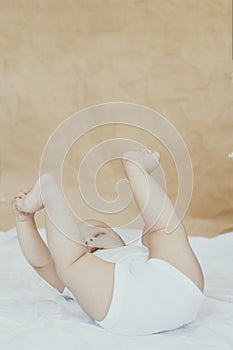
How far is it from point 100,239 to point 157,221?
22cm

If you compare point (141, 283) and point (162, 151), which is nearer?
point (141, 283)

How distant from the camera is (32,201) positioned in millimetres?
1535

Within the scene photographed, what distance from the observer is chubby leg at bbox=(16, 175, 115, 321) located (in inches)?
57.7

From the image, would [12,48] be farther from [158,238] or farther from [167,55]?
[158,238]

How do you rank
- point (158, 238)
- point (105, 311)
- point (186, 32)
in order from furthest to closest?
point (186, 32) < point (158, 238) < point (105, 311)

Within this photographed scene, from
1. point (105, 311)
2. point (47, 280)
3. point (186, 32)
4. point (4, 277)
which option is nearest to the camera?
point (105, 311)

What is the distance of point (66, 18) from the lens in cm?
261

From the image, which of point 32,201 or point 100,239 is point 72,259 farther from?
point 100,239

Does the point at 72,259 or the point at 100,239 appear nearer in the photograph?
the point at 72,259

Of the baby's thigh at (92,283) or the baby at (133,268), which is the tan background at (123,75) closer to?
the baby at (133,268)

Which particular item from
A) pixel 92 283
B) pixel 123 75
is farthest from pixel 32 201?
pixel 123 75

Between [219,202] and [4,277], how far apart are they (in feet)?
3.27

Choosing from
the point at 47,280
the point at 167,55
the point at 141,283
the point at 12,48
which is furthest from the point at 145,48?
the point at 141,283

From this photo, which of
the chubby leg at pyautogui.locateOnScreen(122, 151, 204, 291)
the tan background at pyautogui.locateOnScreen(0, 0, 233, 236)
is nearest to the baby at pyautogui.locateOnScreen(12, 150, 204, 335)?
the chubby leg at pyautogui.locateOnScreen(122, 151, 204, 291)
